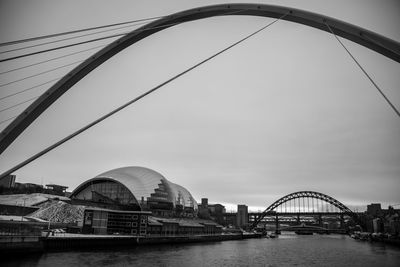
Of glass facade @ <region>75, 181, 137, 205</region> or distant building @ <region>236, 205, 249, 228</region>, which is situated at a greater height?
glass facade @ <region>75, 181, 137, 205</region>

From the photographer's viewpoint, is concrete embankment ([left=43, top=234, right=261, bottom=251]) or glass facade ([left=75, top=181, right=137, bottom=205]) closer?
concrete embankment ([left=43, top=234, right=261, bottom=251])

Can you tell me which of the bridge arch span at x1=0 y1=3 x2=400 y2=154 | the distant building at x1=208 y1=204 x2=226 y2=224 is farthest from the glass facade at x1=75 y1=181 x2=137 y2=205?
the distant building at x1=208 y1=204 x2=226 y2=224

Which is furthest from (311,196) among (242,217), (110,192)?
(110,192)

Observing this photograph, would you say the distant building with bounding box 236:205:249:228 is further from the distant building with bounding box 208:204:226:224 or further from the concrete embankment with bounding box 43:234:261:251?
the concrete embankment with bounding box 43:234:261:251

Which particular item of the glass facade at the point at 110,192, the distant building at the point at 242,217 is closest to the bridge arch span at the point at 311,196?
the distant building at the point at 242,217

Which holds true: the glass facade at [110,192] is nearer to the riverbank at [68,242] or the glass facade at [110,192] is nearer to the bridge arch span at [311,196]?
the riverbank at [68,242]

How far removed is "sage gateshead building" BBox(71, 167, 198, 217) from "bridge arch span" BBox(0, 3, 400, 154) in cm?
6736

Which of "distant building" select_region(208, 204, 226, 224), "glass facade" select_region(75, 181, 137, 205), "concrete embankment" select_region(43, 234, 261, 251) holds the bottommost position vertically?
"concrete embankment" select_region(43, 234, 261, 251)

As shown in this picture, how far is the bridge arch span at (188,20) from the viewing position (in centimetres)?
958

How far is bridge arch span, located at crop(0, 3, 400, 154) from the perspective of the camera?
9.58 m

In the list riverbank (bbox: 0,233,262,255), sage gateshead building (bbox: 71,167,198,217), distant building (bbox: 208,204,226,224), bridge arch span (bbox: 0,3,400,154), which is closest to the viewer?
bridge arch span (bbox: 0,3,400,154)

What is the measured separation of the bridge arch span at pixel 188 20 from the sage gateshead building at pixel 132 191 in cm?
6736

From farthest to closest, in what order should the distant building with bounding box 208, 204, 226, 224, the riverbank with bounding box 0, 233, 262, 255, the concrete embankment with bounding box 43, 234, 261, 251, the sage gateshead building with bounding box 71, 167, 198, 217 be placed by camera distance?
1. the distant building with bounding box 208, 204, 226, 224
2. the sage gateshead building with bounding box 71, 167, 198, 217
3. the concrete embankment with bounding box 43, 234, 261, 251
4. the riverbank with bounding box 0, 233, 262, 255

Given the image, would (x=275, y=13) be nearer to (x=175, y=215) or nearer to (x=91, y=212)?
(x=91, y=212)
